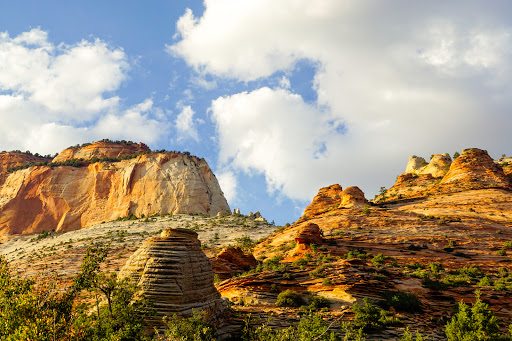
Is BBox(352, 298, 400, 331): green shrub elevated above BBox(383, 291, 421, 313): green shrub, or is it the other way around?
BBox(383, 291, 421, 313): green shrub

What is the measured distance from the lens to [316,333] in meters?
15.4

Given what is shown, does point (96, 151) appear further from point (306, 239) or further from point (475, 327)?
point (475, 327)

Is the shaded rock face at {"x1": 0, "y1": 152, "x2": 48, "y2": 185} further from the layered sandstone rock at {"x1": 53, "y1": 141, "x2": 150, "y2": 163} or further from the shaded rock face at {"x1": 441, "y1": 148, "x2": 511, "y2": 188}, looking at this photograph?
the shaded rock face at {"x1": 441, "y1": 148, "x2": 511, "y2": 188}

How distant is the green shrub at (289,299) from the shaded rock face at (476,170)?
47831 millimetres

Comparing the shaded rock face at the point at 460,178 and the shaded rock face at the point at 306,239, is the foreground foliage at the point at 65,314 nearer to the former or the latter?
the shaded rock face at the point at 306,239

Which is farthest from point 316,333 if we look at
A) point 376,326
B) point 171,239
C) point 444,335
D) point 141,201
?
point 141,201

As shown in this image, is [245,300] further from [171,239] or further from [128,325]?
[128,325]

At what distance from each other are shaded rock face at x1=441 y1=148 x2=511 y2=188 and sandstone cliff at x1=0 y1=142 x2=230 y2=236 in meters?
61.2

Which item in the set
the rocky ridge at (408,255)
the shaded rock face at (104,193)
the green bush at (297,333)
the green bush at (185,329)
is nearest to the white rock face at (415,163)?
the rocky ridge at (408,255)

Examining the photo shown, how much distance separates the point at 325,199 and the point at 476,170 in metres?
26.7

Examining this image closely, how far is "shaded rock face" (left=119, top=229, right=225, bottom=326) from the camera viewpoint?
51.0 ft

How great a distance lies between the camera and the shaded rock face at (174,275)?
1553 cm

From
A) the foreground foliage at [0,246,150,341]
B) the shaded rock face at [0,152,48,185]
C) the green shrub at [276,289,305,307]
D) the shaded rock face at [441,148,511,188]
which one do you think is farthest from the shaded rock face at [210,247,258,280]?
the shaded rock face at [0,152,48,185]

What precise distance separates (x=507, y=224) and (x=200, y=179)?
7766cm
